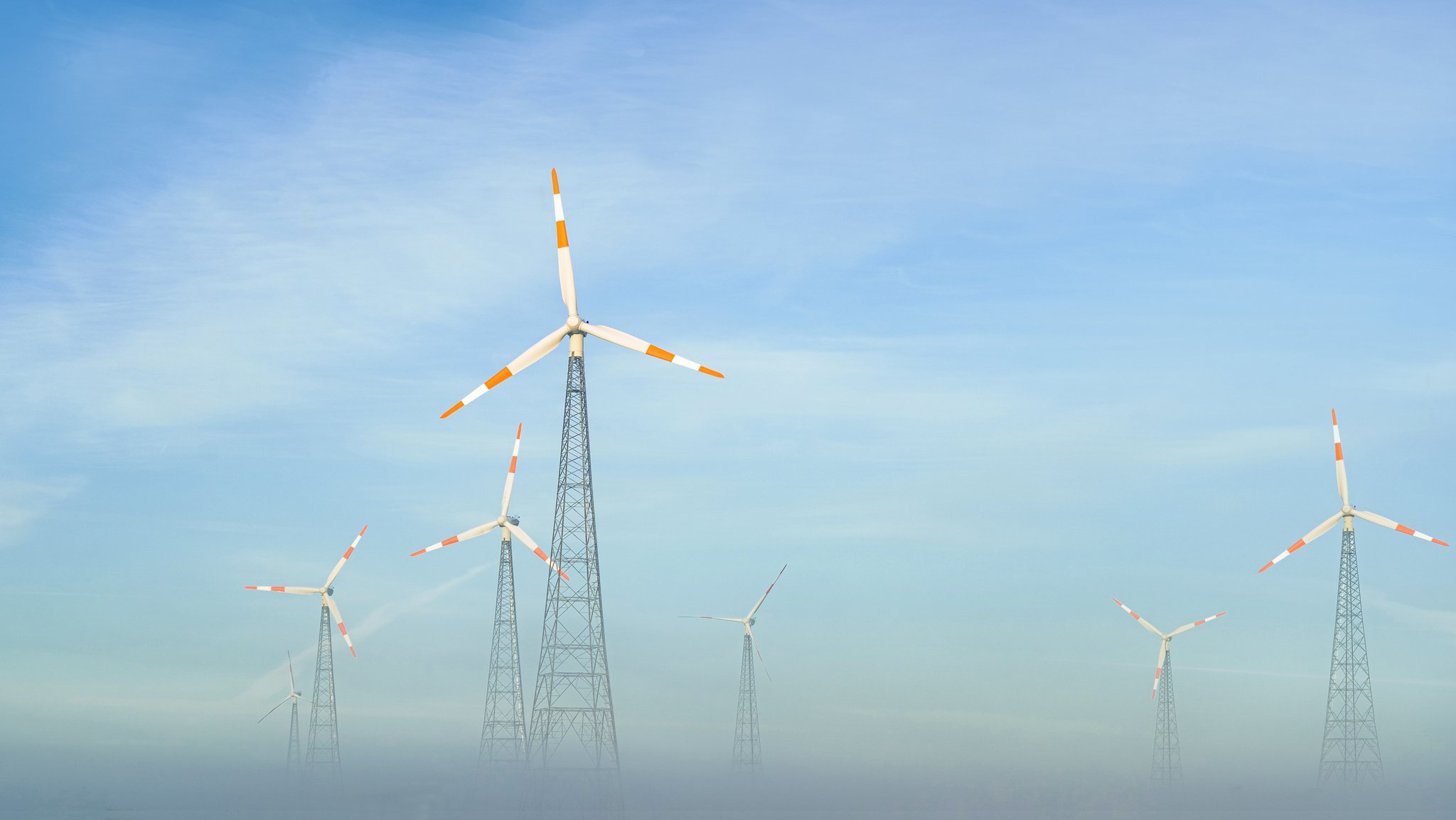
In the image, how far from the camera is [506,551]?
11512 centimetres

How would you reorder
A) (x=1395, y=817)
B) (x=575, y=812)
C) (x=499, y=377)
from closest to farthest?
(x=575, y=812), (x=499, y=377), (x=1395, y=817)

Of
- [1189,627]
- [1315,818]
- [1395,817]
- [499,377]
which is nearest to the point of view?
[499,377]

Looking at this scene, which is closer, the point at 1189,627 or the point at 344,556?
the point at 344,556

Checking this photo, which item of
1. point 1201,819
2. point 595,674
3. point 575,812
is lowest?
point 1201,819

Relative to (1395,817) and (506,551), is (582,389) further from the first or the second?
(1395,817)

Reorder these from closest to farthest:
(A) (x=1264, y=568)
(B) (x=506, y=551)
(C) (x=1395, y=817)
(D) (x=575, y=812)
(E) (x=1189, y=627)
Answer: (D) (x=575, y=812)
(B) (x=506, y=551)
(A) (x=1264, y=568)
(E) (x=1189, y=627)
(C) (x=1395, y=817)

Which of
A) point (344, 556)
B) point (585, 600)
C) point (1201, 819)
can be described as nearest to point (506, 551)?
point (344, 556)

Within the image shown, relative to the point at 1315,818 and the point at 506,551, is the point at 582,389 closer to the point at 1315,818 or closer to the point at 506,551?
the point at 506,551

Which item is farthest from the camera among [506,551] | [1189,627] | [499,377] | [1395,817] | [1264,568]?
[1395,817]

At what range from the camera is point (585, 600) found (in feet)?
247

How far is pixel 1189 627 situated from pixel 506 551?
86.0 metres

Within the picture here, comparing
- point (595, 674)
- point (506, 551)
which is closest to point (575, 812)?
point (595, 674)

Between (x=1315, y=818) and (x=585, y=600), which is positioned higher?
(x=585, y=600)

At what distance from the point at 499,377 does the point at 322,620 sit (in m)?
61.2
